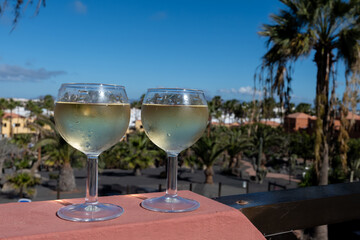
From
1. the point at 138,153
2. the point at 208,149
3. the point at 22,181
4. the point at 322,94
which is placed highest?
the point at 322,94

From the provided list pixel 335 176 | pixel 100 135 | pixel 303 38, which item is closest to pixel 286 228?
pixel 100 135

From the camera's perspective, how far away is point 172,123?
102cm

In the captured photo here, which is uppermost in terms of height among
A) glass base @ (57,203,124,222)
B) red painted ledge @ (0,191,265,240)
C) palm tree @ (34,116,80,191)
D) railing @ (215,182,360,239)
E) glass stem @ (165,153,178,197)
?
glass stem @ (165,153,178,197)

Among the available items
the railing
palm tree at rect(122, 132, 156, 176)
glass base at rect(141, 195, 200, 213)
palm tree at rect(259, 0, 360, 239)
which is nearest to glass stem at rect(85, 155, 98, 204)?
glass base at rect(141, 195, 200, 213)

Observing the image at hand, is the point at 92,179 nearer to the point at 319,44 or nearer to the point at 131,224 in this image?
the point at 131,224

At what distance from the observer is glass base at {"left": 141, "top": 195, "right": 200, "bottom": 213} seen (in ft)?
3.24

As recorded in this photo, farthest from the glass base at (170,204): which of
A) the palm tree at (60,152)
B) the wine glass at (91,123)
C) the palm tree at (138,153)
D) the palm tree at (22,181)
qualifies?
the palm tree at (138,153)

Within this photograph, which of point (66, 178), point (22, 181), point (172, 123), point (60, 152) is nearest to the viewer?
point (172, 123)

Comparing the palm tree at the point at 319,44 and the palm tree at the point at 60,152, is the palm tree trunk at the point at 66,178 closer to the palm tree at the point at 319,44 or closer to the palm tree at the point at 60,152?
the palm tree at the point at 60,152

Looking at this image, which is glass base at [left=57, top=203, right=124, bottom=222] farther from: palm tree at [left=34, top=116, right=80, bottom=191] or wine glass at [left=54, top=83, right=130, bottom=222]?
palm tree at [left=34, top=116, right=80, bottom=191]

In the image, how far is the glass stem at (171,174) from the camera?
41.3 inches

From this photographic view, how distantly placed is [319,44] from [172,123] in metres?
8.96

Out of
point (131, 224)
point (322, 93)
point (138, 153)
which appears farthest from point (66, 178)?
point (131, 224)

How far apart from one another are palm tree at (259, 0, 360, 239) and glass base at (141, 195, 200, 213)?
8.50 meters
